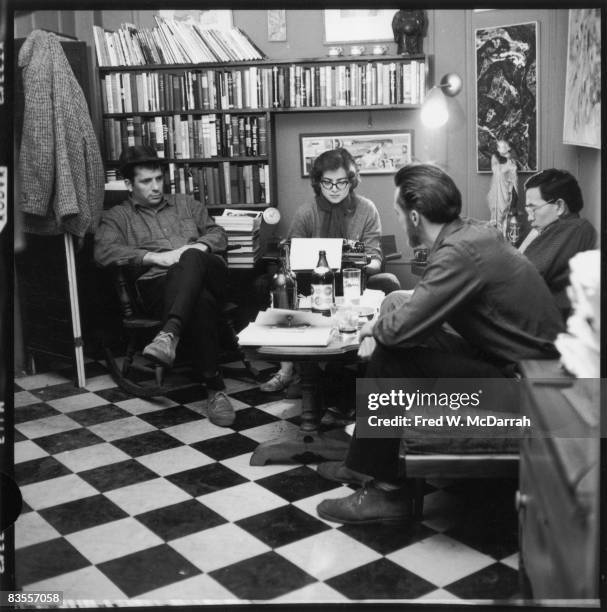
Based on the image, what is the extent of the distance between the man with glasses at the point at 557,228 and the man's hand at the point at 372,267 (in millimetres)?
1147

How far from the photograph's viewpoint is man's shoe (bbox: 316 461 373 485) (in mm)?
2789

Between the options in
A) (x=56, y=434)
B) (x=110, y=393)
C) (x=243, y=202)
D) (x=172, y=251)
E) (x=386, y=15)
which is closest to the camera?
(x=56, y=434)

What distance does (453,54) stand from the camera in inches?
160

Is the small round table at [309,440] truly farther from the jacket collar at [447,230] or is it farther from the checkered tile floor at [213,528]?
the jacket collar at [447,230]

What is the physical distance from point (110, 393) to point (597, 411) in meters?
2.37

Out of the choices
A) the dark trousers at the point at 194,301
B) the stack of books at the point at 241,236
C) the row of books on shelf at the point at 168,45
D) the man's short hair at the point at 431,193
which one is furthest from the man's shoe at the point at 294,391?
the row of books on shelf at the point at 168,45

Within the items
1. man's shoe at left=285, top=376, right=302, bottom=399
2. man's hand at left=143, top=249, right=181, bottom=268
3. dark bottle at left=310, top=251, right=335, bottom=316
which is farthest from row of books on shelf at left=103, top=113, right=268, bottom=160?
dark bottle at left=310, top=251, right=335, bottom=316

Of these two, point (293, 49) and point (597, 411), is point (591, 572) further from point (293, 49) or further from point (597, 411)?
point (293, 49)

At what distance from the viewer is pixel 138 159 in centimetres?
406

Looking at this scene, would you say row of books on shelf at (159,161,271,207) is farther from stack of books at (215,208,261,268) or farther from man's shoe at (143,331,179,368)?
man's shoe at (143,331,179,368)

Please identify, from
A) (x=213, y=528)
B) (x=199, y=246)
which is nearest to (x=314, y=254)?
(x=199, y=246)

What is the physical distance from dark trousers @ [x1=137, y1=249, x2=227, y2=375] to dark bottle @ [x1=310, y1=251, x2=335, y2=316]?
72cm

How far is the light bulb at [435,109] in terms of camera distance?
13.3 ft

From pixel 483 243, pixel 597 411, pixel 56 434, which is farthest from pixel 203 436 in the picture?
pixel 597 411
